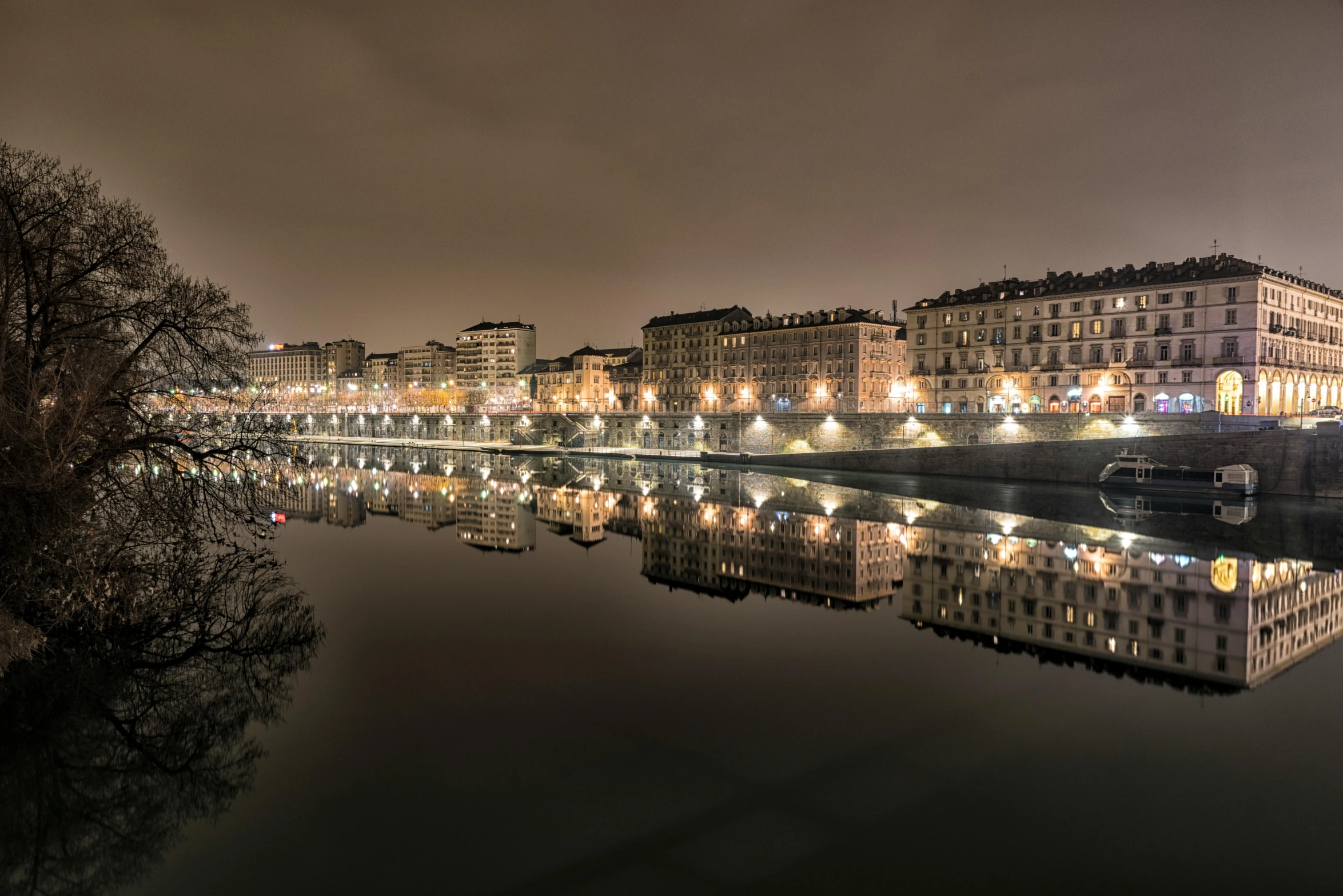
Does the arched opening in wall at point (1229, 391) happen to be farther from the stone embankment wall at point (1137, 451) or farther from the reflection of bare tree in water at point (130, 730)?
the reflection of bare tree in water at point (130, 730)

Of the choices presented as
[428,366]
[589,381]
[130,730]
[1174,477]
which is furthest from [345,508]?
[428,366]

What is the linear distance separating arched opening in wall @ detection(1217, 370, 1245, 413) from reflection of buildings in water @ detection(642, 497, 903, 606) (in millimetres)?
42645

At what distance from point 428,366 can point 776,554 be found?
179m

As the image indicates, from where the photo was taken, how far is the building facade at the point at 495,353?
17438 cm

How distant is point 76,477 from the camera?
1224 cm

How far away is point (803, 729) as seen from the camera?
411 inches

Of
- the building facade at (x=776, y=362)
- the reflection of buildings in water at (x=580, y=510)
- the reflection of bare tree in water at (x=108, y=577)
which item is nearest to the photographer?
the reflection of bare tree in water at (x=108, y=577)

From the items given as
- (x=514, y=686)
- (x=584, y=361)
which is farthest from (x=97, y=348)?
(x=584, y=361)

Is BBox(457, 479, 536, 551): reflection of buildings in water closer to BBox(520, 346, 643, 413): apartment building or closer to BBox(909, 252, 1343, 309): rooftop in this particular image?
BBox(909, 252, 1343, 309): rooftop

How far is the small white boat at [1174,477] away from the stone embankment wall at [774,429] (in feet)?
11.1

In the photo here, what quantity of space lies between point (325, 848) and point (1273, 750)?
37.7 ft

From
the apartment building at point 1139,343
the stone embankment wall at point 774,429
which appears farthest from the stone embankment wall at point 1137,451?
the apartment building at point 1139,343

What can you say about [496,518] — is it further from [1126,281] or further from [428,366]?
[428,366]

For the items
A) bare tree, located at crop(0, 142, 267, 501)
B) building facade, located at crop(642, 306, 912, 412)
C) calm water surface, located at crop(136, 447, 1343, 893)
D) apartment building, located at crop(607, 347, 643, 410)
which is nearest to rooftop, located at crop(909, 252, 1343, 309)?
building facade, located at crop(642, 306, 912, 412)
